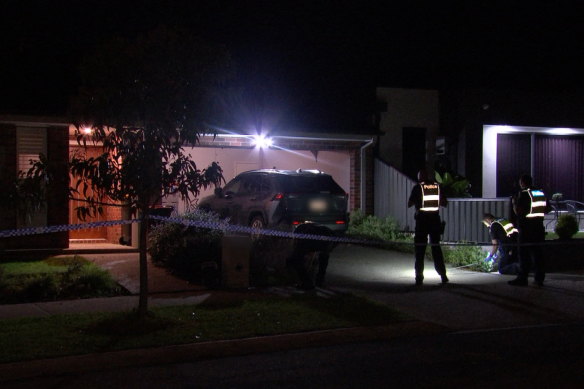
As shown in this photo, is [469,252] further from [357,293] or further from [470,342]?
[470,342]

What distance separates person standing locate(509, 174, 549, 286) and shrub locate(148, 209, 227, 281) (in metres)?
5.13

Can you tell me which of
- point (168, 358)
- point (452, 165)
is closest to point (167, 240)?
point (168, 358)

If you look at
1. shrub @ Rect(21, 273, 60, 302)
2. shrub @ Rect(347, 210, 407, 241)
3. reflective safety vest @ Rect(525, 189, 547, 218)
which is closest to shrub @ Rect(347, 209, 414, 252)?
shrub @ Rect(347, 210, 407, 241)

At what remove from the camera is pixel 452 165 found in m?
19.4

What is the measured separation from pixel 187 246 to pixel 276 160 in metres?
7.56

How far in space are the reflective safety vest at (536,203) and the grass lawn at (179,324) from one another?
365 cm

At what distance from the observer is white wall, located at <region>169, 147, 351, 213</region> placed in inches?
746

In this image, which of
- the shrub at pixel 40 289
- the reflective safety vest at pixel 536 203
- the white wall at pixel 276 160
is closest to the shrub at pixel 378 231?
the white wall at pixel 276 160

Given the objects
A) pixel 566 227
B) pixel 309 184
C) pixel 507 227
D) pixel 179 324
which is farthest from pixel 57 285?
pixel 566 227

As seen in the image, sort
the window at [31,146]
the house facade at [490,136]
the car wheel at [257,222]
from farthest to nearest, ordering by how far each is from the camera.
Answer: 1. the house facade at [490,136]
2. the car wheel at [257,222]
3. the window at [31,146]

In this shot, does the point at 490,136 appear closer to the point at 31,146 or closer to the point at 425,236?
the point at 425,236

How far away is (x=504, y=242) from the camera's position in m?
12.9

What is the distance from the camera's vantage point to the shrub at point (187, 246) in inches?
462

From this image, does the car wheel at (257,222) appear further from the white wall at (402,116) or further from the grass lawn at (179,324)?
the white wall at (402,116)
